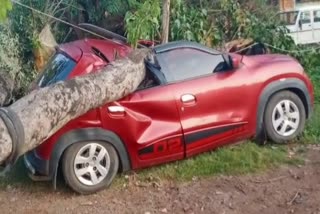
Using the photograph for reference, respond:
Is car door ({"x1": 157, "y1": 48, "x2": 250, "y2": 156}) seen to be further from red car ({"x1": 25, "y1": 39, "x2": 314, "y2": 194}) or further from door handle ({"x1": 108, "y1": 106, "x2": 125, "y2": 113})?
door handle ({"x1": 108, "y1": 106, "x2": 125, "y2": 113})

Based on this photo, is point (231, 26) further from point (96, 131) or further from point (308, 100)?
point (96, 131)

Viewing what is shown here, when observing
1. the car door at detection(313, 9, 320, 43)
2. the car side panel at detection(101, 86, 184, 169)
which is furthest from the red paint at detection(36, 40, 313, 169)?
the car door at detection(313, 9, 320, 43)

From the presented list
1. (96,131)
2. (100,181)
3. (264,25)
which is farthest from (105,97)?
(264,25)

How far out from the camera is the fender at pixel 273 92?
6859 mm

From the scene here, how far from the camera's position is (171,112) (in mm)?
6402

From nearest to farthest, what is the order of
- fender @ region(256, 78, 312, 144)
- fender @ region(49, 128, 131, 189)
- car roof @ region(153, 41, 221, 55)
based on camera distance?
fender @ region(49, 128, 131, 189), car roof @ region(153, 41, 221, 55), fender @ region(256, 78, 312, 144)

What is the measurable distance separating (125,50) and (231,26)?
406cm

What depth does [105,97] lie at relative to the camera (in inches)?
240

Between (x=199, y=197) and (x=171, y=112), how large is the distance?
1015 mm

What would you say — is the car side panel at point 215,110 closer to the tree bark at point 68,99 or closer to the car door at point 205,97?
the car door at point 205,97

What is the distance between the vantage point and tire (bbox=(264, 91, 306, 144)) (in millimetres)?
6961

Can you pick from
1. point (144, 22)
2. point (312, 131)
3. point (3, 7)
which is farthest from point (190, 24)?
point (3, 7)

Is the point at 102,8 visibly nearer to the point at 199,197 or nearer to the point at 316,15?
the point at 316,15

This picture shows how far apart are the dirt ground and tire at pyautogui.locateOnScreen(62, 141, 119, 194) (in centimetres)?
13
